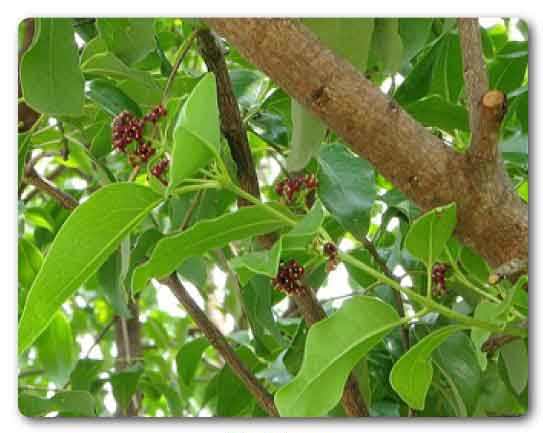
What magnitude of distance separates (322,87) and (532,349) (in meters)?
0.39

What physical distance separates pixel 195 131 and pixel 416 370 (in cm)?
31

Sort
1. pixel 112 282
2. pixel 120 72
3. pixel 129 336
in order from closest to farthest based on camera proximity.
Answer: pixel 120 72, pixel 112 282, pixel 129 336

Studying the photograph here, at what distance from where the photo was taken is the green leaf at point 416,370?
0.91m

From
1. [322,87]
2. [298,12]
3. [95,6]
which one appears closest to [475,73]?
[322,87]

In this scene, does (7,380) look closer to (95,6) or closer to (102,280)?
(102,280)

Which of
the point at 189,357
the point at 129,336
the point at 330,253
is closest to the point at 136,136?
the point at 330,253

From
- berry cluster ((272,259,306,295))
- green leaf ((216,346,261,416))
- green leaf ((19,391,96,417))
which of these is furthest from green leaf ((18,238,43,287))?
berry cluster ((272,259,306,295))

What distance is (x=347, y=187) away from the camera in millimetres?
968

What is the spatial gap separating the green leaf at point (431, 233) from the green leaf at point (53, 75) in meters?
0.34

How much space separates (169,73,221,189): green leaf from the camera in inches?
31.7

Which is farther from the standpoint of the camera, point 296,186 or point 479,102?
point 296,186

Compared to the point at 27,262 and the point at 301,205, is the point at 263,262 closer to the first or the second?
the point at 301,205

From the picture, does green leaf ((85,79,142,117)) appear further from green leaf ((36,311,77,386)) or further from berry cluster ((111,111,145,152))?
green leaf ((36,311,77,386))

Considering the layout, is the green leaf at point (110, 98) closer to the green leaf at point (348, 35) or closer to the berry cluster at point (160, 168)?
the berry cluster at point (160, 168)
